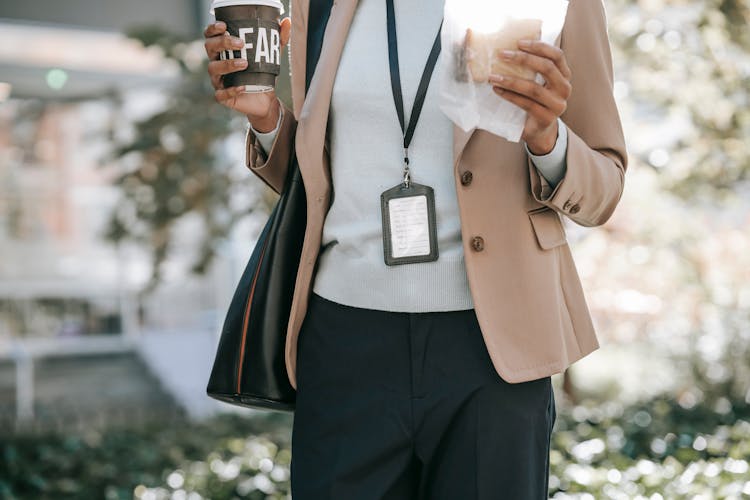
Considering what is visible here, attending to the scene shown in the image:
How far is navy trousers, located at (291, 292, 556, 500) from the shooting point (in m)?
1.65

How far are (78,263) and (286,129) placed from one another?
6.38 m

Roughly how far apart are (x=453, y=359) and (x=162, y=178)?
3570 millimetres

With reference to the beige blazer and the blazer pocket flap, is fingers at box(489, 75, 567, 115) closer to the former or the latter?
the beige blazer

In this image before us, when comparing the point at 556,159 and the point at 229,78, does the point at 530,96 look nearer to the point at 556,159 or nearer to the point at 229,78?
the point at 556,159

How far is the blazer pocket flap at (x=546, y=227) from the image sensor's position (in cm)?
168

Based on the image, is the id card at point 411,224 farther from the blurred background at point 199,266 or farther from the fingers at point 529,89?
the blurred background at point 199,266

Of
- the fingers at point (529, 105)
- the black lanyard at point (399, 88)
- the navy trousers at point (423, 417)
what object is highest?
the black lanyard at point (399, 88)

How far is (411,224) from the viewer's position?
5.43ft

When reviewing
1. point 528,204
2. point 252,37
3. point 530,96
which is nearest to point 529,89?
point 530,96

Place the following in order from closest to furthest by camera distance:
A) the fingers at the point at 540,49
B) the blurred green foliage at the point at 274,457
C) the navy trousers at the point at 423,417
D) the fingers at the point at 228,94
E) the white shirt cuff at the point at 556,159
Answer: the fingers at the point at 540,49, the white shirt cuff at the point at 556,159, the navy trousers at the point at 423,417, the fingers at the point at 228,94, the blurred green foliage at the point at 274,457

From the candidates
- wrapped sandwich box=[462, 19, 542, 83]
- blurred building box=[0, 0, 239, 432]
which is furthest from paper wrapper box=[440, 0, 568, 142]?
blurred building box=[0, 0, 239, 432]

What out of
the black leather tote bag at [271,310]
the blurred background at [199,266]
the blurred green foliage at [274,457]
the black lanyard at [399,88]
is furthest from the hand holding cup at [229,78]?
the blurred green foliage at [274,457]

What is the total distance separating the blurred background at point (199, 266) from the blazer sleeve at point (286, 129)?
5.98 ft

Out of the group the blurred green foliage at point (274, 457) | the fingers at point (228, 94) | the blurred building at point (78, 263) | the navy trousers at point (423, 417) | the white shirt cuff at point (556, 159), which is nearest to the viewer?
the white shirt cuff at point (556, 159)
